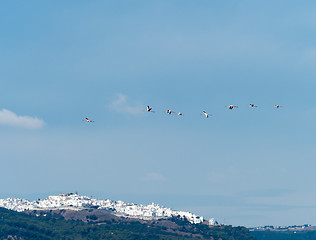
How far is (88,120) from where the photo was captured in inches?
4692

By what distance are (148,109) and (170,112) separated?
5.34 metres

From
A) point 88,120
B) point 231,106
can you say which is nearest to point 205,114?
point 231,106

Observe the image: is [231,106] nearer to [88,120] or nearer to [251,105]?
[251,105]

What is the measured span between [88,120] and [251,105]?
3702 cm

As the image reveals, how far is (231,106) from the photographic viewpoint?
119312 mm

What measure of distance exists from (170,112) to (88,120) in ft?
62.9

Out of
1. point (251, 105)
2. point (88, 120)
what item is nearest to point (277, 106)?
point (251, 105)

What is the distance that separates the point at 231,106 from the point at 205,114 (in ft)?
23.5

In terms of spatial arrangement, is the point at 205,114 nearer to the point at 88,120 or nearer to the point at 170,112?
the point at 170,112

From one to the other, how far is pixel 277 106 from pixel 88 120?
43.1 m

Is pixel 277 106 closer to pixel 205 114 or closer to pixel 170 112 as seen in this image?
pixel 205 114

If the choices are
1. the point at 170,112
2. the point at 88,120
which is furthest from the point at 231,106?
the point at 88,120

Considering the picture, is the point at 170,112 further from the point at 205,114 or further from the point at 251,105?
the point at 251,105

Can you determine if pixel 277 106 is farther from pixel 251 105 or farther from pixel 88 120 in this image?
pixel 88 120
